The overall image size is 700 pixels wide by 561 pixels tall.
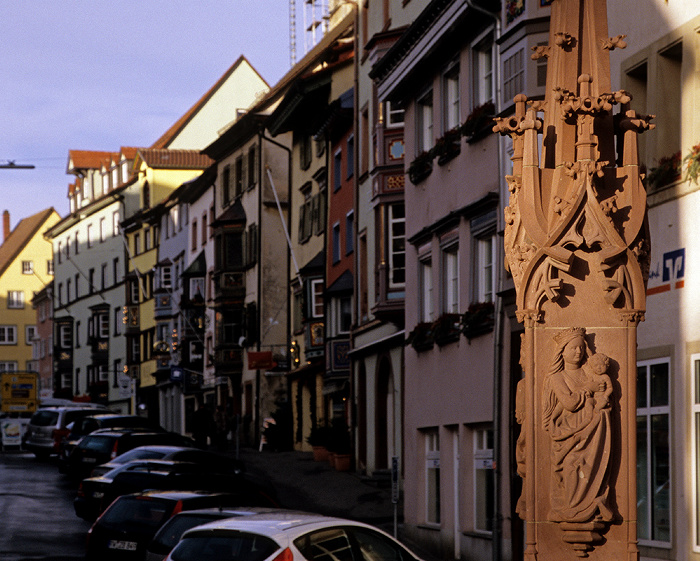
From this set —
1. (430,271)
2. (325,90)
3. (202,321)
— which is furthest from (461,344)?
(202,321)

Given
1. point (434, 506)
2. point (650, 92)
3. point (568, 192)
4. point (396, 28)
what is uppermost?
point (396, 28)

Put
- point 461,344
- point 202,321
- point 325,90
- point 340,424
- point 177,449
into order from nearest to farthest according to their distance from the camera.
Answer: point 461,344 < point 177,449 < point 340,424 < point 325,90 < point 202,321

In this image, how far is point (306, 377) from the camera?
48000 mm

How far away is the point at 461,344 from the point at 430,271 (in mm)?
3053

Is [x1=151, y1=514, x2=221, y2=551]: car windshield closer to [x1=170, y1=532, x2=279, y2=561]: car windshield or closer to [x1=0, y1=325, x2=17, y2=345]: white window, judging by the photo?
[x1=170, y1=532, x2=279, y2=561]: car windshield

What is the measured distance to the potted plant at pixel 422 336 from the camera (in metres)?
25.3

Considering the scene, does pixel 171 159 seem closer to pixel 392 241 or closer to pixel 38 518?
pixel 392 241

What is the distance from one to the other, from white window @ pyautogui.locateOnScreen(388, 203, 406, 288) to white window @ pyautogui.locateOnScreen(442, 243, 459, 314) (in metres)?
6.59

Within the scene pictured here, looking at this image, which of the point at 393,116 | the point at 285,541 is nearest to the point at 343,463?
the point at 393,116

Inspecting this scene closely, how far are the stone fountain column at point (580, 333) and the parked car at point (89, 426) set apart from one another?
97.2ft

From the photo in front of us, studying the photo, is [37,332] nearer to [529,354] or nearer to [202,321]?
[202,321]

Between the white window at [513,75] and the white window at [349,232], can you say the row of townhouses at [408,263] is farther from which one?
the white window at [349,232]

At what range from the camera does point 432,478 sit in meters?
25.6

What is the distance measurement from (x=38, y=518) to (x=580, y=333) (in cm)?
2013
